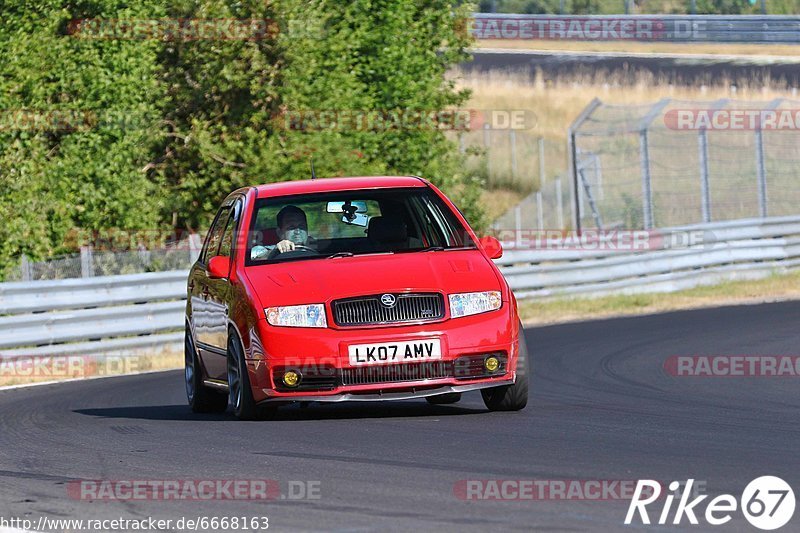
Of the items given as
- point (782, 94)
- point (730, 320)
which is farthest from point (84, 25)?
point (782, 94)

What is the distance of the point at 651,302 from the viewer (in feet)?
73.8

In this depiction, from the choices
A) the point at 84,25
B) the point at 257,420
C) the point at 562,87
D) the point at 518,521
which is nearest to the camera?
the point at 518,521

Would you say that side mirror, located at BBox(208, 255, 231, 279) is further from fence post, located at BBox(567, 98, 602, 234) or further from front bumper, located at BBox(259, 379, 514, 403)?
fence post, located at BBox(567, 98, 602, 234)

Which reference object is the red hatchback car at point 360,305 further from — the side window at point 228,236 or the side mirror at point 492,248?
the side window at point 228,236

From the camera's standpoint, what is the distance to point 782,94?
49688mm

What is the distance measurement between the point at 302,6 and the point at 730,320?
9999mm

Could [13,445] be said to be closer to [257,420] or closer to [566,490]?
[257,420]

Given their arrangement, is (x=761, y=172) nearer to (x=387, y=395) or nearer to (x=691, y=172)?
(x=691, y=172)

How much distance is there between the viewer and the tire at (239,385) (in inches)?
372

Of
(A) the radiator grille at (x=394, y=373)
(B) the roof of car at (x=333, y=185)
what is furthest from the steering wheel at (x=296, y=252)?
(A) the radiator grille at (x=394, y=373)

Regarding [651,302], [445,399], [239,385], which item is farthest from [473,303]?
[651,302]

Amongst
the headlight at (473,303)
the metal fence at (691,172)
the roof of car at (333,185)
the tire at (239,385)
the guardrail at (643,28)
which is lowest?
the metal fence at (691,172)

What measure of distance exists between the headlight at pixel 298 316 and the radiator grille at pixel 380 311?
9 cm

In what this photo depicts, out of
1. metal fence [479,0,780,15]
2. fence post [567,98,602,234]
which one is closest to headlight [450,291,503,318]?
fence post [567,98,602,234]
